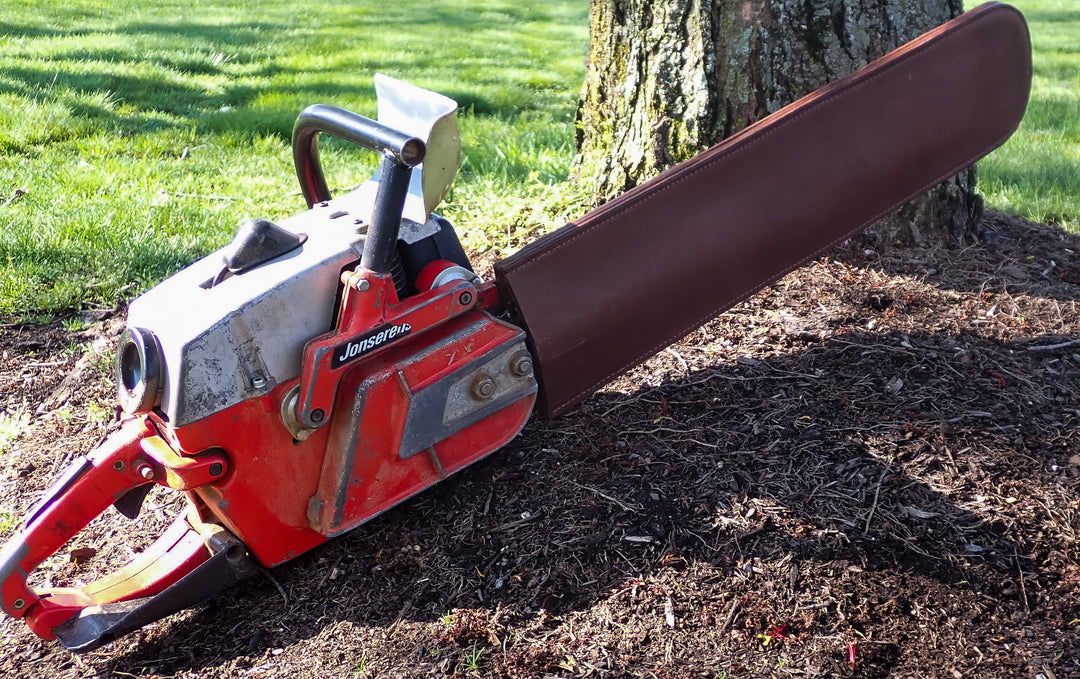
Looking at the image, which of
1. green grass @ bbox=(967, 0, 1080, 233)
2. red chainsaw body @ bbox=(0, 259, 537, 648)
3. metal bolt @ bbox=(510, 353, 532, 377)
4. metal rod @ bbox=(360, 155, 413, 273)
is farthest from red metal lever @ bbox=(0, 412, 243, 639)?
green grass @ bbox=(967, 0, 1080, 233)

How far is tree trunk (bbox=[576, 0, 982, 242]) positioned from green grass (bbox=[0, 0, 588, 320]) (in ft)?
1.96

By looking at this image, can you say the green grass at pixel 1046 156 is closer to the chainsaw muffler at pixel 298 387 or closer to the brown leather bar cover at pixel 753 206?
the brown leather bar cover at pixel 753 206

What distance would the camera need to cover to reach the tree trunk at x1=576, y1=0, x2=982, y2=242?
2977 millimetres

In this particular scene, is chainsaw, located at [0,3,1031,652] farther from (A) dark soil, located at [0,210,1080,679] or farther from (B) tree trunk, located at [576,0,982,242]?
(B) tree trunk, located at [576,0,982,242]

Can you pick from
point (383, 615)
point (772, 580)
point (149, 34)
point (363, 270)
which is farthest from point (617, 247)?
point (149, 34)

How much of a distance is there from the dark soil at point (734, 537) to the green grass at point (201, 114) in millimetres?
1405

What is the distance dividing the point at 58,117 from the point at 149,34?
298cm

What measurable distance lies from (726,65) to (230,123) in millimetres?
4155

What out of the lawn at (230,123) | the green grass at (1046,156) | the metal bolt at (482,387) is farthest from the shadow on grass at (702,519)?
the green grass at (1046,156)

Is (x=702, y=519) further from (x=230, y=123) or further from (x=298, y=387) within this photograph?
(x=230, y=123)

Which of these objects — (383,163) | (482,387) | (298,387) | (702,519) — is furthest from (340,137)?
(702,519)

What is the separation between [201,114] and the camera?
6359 millimetres

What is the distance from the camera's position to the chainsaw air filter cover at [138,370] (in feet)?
6.38

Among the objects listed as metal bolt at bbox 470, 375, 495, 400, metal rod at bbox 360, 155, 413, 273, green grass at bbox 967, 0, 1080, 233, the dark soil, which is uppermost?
metal rod at bbox 360, 155, 413, 273
